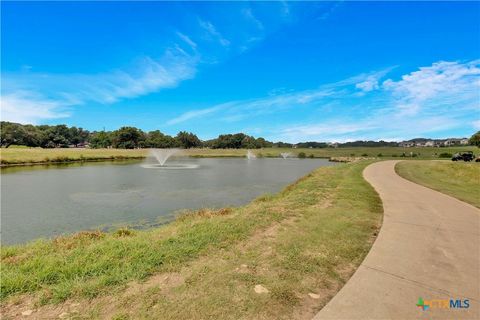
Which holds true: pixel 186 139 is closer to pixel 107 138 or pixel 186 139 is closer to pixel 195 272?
pixel 107 138

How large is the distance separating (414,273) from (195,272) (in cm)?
371

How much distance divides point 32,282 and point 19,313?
81 centimetres

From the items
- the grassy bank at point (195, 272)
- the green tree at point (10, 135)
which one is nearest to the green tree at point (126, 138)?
the green tree at point (10, 135)

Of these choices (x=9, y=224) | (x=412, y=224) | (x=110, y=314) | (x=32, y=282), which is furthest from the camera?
(x=9, y=224)

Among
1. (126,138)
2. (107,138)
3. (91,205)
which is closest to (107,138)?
(107,138)

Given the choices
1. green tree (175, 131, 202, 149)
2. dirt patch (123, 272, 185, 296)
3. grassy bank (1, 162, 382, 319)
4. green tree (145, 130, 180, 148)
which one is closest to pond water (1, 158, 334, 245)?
grassy bank (1, 162, 382, 319)

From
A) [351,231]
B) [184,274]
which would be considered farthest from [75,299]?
[351,231]

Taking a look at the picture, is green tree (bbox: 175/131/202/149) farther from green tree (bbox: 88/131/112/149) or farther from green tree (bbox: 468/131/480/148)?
green tree (bbox: 468/131/480/148)

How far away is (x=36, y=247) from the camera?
20.6ft

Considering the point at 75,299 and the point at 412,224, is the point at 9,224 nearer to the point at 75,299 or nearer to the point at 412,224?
the point at 75,299

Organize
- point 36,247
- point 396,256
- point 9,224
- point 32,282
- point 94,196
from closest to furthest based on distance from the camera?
point 32,282 < point 396,256 < point 36,247 < point 9,224 < point 94,196

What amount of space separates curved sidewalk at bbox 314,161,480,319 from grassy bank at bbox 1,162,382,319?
297 millimetres

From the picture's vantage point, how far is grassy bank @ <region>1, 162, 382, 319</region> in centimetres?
335

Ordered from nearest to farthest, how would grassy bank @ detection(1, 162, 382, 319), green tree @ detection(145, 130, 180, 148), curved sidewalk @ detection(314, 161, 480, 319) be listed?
curved sidewalk @ detection(314, 161, 480, 319) < grassy bank @ detection(1, 162, 382, 319) < green tree @ detection(145, 130, 180, 148)
